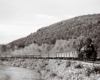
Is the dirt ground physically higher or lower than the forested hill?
lower

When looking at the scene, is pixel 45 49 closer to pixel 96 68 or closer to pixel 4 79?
pixel 4 79

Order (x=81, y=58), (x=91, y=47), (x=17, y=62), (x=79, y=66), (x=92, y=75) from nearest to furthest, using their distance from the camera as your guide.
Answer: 1. (x=92, y=75)
2. (x=79, y=66)
3. (x=91, y=47)
4. (x=81, y=58)
5. (x=17, y=62)

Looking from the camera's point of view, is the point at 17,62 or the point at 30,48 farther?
the point at 30,48

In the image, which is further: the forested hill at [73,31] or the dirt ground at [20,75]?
the forested hill at [73,31]

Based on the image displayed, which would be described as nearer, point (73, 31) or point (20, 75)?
point (20, 75)

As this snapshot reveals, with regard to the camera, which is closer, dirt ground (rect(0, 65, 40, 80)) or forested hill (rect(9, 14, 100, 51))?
dirt ground (rect(0, 65, 40, 80))

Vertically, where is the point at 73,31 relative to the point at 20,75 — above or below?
above

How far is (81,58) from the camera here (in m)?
27.1

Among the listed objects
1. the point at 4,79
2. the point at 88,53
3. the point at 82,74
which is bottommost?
the point at 4,79

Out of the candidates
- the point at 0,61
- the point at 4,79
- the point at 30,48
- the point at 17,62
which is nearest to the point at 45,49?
the point at 30,48

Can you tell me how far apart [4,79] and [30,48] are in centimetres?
8347

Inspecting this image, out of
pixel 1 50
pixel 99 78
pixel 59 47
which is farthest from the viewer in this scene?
pixel 1 50

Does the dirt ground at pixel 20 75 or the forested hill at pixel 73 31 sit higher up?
the forested hill at pixel 73 31

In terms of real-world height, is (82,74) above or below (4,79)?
above
